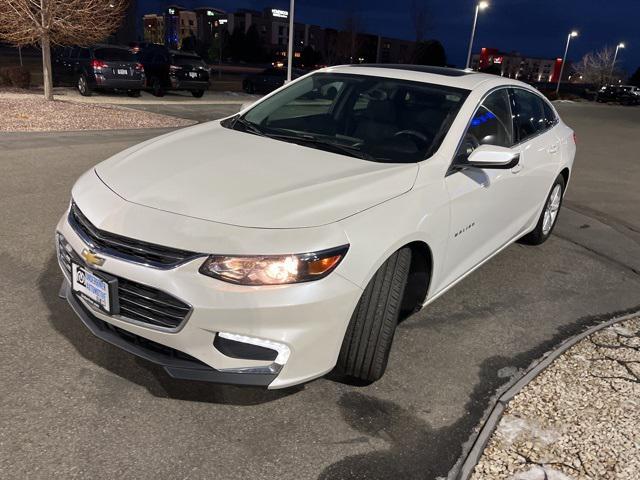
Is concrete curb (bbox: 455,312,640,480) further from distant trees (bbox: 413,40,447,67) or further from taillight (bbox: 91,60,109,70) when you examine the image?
distant trees (bbox: 413,40,447,67)

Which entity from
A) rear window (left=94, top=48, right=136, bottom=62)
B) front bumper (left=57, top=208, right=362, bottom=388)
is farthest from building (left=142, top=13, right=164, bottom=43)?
front bumper (left=57, top=208, right=362, bottom=388)

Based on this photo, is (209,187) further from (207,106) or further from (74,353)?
(207,106)

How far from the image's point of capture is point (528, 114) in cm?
479

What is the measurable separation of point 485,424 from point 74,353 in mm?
2267

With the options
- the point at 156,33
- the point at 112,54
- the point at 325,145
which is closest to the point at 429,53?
the point at 112,54

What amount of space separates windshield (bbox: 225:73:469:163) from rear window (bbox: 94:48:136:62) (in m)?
14.6

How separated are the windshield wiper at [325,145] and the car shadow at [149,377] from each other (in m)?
1.38

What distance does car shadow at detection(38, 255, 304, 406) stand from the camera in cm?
290

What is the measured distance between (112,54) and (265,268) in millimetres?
16930

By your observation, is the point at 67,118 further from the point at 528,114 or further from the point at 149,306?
the point at 149,306

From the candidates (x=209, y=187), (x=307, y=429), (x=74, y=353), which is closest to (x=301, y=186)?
(x=209, y=187)

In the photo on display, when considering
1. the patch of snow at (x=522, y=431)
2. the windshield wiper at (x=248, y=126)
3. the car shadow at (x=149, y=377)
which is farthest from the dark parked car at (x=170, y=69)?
the patch of snow at (x=522, y=431)

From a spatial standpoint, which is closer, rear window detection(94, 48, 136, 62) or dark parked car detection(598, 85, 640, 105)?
rear window detection(94, 48, 136, 62)

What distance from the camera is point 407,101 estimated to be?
12.5 feet
